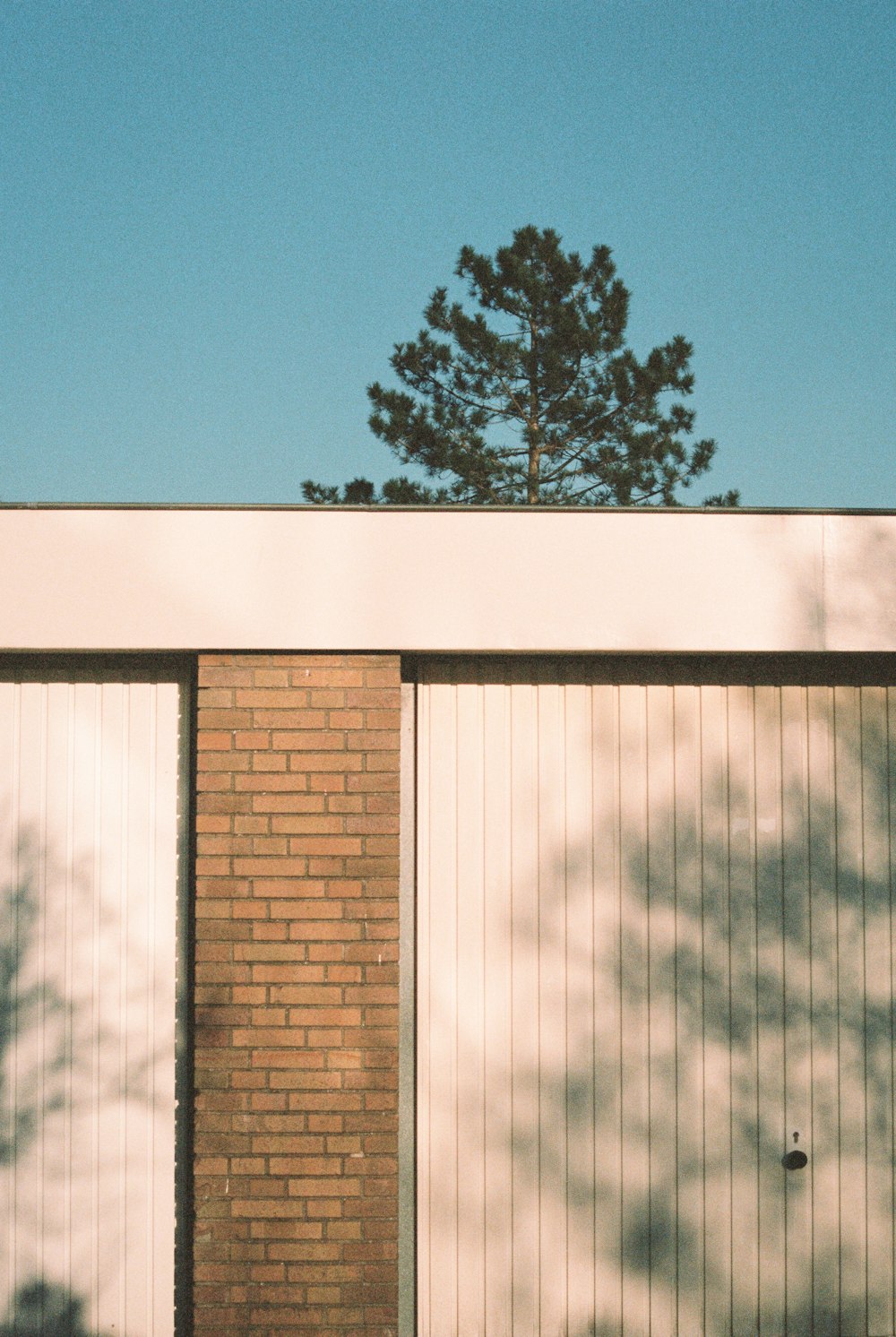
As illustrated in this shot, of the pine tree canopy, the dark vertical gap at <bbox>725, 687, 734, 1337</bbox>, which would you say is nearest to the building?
the dark vertical gap at <bbox>725, 687, 734, 1337</bbox>

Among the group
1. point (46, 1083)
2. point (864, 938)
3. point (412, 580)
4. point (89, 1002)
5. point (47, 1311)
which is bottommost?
point (47, 1311)

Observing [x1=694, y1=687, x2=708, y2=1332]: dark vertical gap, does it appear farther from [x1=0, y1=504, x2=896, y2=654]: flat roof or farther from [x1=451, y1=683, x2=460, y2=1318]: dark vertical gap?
[x1=451, y1=683, x2=460, y2=1318]: dark vertical gap

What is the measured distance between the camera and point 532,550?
3.80m

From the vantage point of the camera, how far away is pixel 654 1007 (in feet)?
13.2

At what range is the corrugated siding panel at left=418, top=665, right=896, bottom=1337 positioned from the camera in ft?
13.0

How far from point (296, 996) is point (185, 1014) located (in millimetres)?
523

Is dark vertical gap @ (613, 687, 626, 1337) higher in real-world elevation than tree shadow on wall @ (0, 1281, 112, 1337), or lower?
higher

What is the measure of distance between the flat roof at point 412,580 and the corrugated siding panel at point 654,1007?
1.28 feet

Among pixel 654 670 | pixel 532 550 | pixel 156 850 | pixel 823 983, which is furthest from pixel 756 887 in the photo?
pixel 156 850

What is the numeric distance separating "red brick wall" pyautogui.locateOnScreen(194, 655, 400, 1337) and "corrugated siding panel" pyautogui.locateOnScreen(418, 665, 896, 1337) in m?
0.32

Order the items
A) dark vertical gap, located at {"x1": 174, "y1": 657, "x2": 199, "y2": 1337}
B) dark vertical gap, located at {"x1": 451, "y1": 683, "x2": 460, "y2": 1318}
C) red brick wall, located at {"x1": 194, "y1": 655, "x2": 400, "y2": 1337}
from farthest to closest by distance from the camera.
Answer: dark vertical gap, located at {"x1": 451, "y1": 683, "x2": 460, "y2": 1318} → dark vertical gap, located at {"x1": 174, "y1": 657, "x2": 199, "y2": 1337} → red brick wall, located at {"x1": 194, "y1": 655, "x2": 400, "y2": 1337}

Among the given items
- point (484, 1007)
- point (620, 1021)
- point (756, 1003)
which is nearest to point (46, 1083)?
point (484, 1007)

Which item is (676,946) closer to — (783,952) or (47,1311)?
(783,952)

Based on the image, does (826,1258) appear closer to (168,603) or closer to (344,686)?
(344,686)
